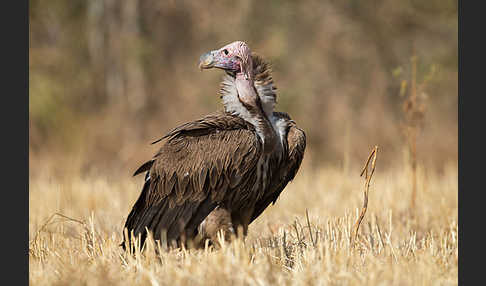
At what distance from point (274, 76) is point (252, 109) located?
948 centimetres

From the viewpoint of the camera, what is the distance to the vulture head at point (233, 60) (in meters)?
5.10

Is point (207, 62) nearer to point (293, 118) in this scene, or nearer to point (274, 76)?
point (274, 76)

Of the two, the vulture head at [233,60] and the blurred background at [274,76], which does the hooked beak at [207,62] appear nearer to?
the vulture head at [233,60]

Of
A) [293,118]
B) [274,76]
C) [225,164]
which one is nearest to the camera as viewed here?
[225,164]

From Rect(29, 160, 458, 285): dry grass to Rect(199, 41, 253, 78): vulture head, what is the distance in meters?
1.43

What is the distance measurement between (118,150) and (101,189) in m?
7.66

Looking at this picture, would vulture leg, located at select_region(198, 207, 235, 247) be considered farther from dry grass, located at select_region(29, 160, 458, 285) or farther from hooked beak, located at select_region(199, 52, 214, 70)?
hooked beak, located at select_region(199, 52, 214, 70)

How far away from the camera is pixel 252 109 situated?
4887mm

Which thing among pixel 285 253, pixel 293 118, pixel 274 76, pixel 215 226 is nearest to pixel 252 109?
pixel 215 226

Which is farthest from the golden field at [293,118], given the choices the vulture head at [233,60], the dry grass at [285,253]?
the vulture head at [233,60]

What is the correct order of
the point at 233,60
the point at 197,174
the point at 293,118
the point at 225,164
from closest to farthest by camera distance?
the point at 225,164 → the point at 197,174 → the point at 233,60 → the point at 293,118

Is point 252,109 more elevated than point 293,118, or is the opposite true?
point 293,118

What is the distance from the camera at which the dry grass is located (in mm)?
3846

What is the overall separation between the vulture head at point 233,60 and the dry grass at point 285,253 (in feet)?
4.70
